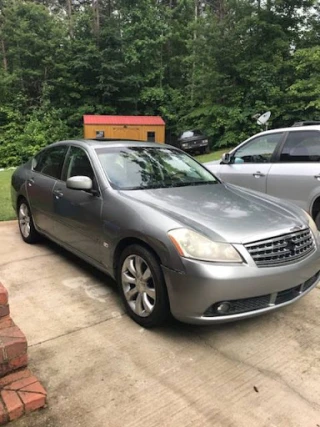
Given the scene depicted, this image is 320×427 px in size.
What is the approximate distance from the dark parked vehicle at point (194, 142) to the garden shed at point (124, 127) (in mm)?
4914

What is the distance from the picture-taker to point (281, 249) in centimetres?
287

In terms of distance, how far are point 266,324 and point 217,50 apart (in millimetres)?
21375

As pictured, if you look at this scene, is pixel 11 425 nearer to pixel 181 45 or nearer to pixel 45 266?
pixel 45 266

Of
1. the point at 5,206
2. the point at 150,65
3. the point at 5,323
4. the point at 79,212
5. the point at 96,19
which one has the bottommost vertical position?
the point at 5,206

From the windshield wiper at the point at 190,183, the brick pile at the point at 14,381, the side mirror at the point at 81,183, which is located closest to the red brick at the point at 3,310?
the brick pile at the point at 14,381

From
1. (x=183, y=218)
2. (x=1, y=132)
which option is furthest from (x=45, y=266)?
(x=1, y=132)

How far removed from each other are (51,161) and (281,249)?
310 centimetres

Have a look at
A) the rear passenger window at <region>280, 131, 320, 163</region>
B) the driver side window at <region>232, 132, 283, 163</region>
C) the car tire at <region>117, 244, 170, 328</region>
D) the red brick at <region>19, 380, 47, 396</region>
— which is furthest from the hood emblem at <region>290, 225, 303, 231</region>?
the driver side window at <region>232, 132, 283, 163</region>

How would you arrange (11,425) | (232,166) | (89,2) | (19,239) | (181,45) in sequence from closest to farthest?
(11,425) < (19,239) < (232,166) < (181,45) < (89,2)

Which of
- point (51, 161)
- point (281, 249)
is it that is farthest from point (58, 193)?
point (281, 249)

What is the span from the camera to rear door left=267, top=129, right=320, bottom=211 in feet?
16.8

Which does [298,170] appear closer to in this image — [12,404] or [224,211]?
[224,211]

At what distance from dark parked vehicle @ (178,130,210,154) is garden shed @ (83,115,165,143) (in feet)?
16.1

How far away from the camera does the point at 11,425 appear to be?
79.5 inches
